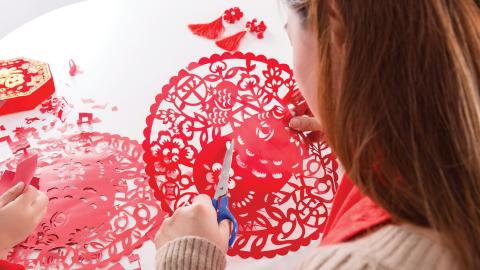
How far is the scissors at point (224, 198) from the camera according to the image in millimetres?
694

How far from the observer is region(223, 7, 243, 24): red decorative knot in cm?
104

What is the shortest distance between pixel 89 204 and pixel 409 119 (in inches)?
19.6

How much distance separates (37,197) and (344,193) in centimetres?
44

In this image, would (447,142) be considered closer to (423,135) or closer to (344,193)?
(423,135)

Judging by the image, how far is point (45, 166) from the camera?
789 mm

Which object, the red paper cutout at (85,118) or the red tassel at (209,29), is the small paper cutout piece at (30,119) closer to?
the red paper cutout at (85,118)

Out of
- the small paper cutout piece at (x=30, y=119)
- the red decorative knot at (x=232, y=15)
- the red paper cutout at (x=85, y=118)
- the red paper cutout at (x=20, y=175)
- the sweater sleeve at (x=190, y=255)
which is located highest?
the red decorative knot at (x=232, y=15)

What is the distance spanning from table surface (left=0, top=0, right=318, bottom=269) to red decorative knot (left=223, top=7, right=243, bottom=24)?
0.06 ft

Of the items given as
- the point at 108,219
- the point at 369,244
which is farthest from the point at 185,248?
the point at 369,244

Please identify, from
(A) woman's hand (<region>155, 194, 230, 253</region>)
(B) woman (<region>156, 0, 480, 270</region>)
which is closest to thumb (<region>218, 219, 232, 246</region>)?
(A) woman's hand (<region>155, 194, 230, 253</region>)

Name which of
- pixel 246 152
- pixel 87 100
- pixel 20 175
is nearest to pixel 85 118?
pixel 87 100

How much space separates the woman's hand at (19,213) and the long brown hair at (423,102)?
1.56 feet

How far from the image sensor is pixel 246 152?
805 millimetres

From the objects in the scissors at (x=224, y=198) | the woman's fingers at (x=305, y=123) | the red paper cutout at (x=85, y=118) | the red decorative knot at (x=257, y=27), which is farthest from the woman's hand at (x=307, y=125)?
the red paper cutout at (x=85, y=118)
